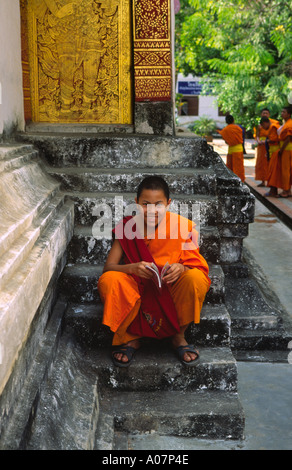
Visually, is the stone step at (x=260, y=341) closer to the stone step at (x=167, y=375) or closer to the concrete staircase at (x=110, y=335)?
the concrete staircase at (x=110, y=335)

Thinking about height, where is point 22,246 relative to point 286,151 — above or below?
above

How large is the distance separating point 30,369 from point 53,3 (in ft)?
11.6

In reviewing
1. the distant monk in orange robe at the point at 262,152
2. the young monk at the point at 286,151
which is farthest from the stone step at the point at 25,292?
the distant monk in orange robe at the point at 262,152

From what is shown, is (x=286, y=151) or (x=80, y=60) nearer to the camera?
(x=80, y=60)

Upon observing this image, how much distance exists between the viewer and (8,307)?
1793mm

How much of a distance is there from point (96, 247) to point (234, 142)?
7.03 meters

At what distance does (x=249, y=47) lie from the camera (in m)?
14.8

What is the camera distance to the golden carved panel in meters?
4.90

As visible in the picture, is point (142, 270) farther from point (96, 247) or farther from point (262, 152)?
point (262, 152)

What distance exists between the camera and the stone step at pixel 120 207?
13.1 ft

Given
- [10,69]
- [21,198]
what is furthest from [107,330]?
[10,69]

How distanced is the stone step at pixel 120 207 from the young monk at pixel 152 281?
2.62 feet

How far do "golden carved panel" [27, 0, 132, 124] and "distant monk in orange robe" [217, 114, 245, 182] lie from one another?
541cm
